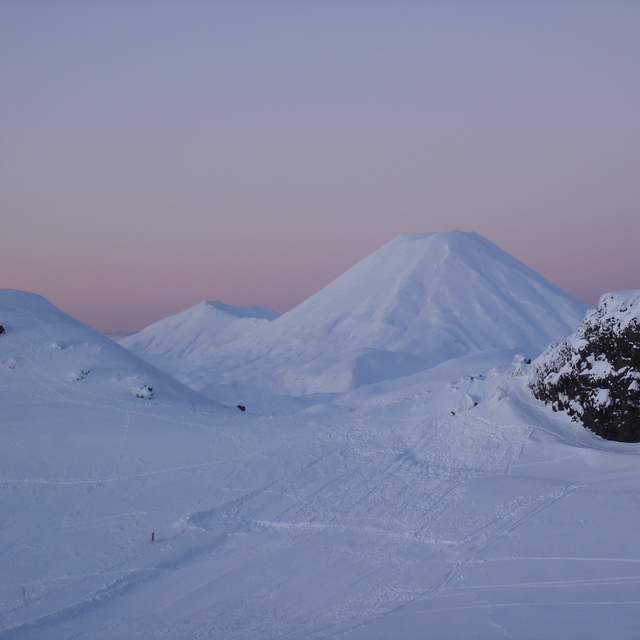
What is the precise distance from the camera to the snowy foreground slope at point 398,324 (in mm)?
31312

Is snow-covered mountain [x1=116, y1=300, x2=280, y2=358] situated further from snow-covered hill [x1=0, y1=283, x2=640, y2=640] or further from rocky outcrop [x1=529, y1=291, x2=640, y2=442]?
rocky outcrop [x1=529, y1=291, x2=640, y2=442]

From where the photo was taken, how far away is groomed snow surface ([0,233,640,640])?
17.3ft

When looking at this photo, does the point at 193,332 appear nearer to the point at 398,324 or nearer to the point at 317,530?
the point at 398,324

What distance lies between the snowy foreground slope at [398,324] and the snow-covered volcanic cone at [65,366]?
10312 millimetres

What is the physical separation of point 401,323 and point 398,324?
0.28 m

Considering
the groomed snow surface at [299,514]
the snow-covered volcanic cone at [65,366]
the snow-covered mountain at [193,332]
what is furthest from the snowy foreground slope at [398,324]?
the groomed snow surface at [299,514]

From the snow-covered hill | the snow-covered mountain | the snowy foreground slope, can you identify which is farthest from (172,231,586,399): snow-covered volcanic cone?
the snow-covered hill

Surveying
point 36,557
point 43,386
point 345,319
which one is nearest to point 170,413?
point 43,386

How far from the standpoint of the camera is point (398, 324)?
126ft

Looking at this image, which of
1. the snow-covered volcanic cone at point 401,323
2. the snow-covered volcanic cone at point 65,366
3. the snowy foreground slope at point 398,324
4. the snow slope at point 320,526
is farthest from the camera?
the snow-covered volcanic cone at point 401,323

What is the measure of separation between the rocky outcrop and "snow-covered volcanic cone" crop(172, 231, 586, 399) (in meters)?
17.6

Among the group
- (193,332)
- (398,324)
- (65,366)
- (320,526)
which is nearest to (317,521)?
(320,526)

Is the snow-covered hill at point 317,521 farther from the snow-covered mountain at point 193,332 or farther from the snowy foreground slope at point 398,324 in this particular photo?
the snow-covered mountain at point 193,332

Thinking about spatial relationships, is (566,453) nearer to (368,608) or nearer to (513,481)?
(513,481)
